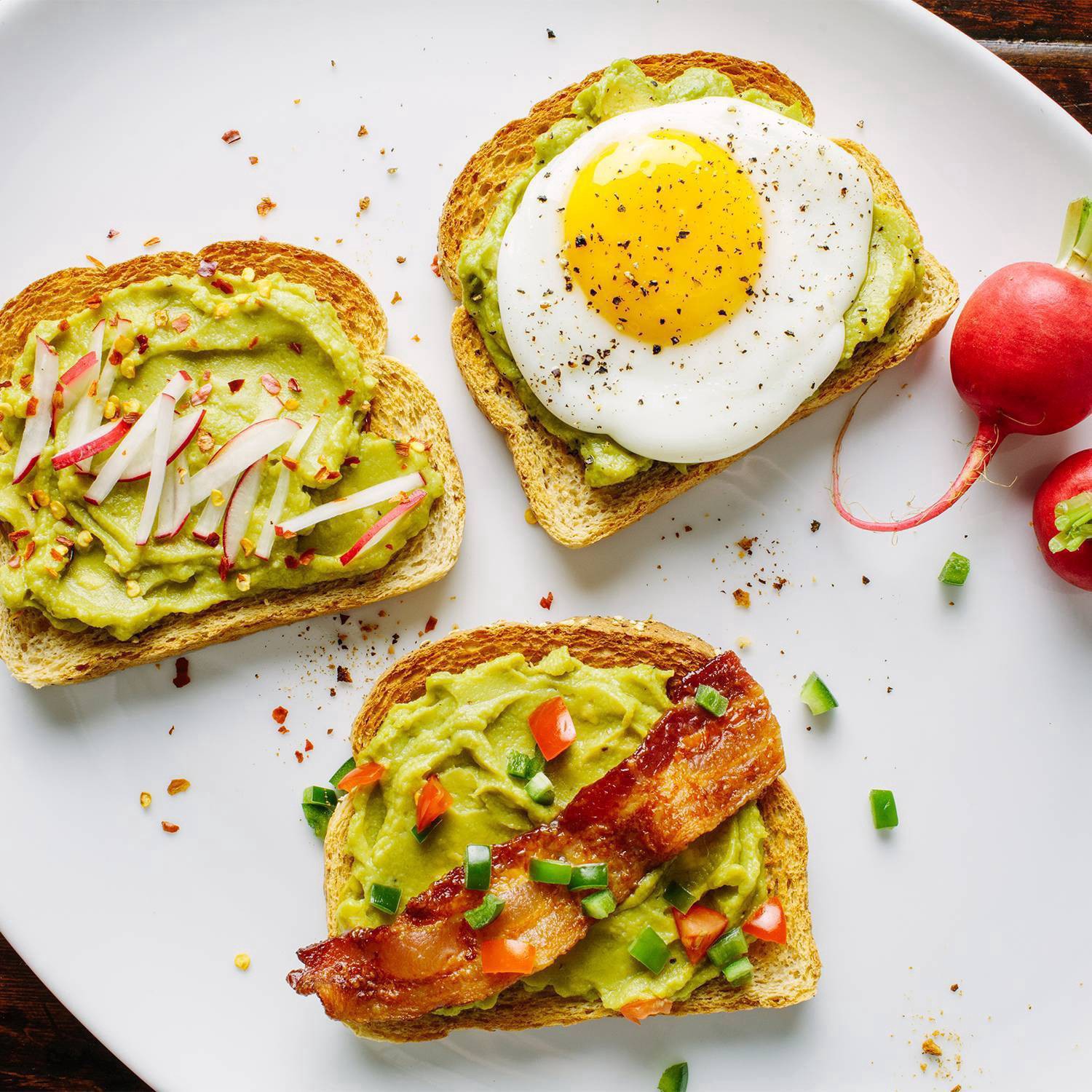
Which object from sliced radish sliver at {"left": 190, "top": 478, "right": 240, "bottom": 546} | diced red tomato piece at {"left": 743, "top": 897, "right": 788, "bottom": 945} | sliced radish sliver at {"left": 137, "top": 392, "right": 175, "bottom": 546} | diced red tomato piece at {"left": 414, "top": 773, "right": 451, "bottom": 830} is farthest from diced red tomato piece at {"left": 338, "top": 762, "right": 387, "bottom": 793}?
diced red tomato piece at {"left": 743, "top": 897, "right": 788, "bottom": 945}

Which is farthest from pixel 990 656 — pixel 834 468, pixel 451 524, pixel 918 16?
pixel 918 16

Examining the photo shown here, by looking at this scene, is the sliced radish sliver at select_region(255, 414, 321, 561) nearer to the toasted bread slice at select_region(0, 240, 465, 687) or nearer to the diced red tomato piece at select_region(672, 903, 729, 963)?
the toasted bread slice at select_region(0, 240, 465, 687)

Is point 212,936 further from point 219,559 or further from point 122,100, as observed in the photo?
point 122,100

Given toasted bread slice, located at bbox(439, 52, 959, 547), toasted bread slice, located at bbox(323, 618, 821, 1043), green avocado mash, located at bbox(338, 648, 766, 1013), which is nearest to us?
green avocado mash, located at bbox(338, 648, 766, 1013)

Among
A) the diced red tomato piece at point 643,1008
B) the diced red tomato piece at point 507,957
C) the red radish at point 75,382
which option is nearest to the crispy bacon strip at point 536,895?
the diced red tomato piece at point 507,957

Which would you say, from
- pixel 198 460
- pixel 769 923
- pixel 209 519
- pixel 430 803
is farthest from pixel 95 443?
pixel 769 923

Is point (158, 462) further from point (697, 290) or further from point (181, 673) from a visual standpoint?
point (697, 290)

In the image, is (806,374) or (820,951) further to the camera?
(820,951)
